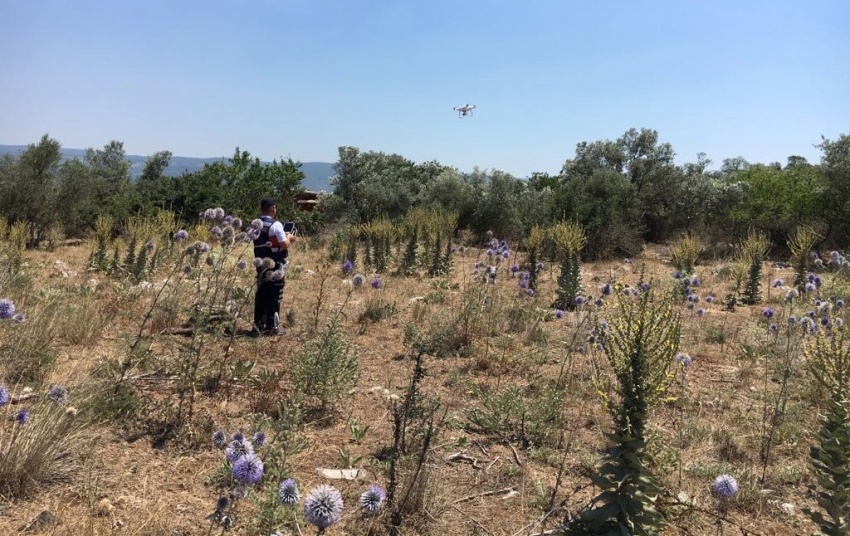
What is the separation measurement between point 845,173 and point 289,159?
18.5 meters

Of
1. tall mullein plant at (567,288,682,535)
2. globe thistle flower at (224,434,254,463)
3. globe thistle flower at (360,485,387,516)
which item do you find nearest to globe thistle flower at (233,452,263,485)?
globe thistle flower at (224,434,254,463)

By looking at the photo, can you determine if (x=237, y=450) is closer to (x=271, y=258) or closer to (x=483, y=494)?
(x=483, y=494)

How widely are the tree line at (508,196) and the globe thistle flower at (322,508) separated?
45.7 ft

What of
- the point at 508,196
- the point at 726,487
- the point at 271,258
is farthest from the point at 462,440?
the point at 508,196

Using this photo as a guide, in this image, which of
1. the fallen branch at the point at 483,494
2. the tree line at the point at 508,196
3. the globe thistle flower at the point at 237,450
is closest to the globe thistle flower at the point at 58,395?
the globe thistle flower at the point at 237,450

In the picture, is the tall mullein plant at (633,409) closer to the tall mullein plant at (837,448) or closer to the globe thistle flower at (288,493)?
the tall mullein plant at (837,448)

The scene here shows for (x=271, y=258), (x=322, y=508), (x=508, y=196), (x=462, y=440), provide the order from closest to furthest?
1. (x=322, y=508)
2. (x=462, y=440)
3. (x=271, y=258)
4. (x=508, y=196)

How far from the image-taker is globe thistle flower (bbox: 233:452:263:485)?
2113 millimetres

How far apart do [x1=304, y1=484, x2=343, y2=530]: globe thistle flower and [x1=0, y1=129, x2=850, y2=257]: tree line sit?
13.9 m

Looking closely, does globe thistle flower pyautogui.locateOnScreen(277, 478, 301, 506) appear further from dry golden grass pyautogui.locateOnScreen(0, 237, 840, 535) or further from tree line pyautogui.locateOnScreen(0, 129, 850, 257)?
tree line pyautogui.locateOnScreen(0, 129, 850, 257)

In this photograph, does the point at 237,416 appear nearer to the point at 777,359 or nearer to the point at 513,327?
the point at 513,327

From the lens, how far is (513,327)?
25.1 feet

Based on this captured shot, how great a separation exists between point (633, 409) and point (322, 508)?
144cm

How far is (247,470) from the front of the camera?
2.13 m
